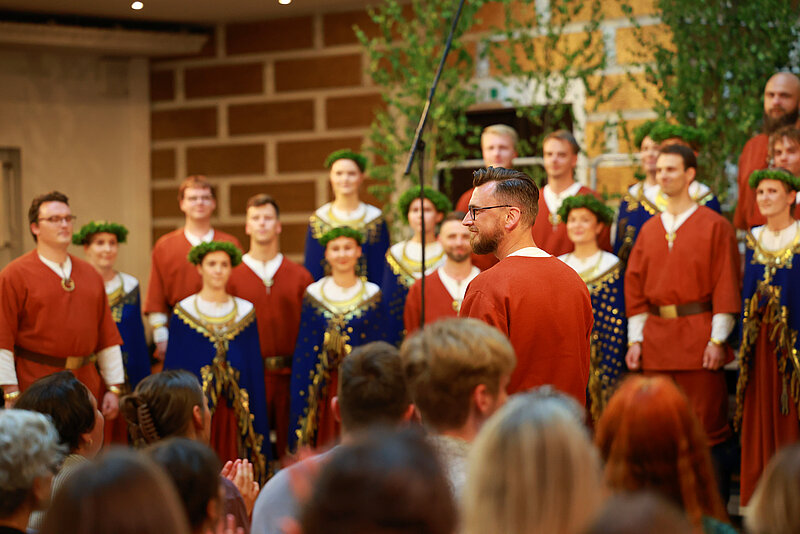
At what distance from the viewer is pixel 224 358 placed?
5.62m

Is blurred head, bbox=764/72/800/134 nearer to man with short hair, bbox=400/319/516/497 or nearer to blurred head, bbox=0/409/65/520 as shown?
man with short hair, bbox=400/319/516/497

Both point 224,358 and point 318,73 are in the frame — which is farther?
point 318,73

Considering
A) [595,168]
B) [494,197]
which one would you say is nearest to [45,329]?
[494,197]

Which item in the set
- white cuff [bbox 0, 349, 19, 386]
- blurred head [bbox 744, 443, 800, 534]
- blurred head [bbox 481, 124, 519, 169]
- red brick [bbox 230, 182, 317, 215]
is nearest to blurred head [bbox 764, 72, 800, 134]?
blurred head [bbox 481, 124, 519, 169]

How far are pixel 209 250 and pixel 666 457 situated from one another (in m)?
4.10

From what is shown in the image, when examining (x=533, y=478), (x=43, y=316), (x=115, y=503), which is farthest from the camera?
(x=43, y=316)

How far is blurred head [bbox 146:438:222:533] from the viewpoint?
2051 millimetres

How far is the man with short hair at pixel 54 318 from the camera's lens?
204 inches

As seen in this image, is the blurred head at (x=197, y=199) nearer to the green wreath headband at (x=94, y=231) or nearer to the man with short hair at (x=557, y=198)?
the green wreath headband at (x=94, y=231)

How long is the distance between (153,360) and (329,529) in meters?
5.42

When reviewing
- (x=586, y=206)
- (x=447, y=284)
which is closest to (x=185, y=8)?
(x=447, y=284)

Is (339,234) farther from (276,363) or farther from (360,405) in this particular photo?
(360,405)

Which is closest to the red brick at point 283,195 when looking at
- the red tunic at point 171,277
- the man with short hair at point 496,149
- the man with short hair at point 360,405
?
the red tunic at point 171,277

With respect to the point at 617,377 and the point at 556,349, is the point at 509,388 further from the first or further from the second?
the point at 617,377
